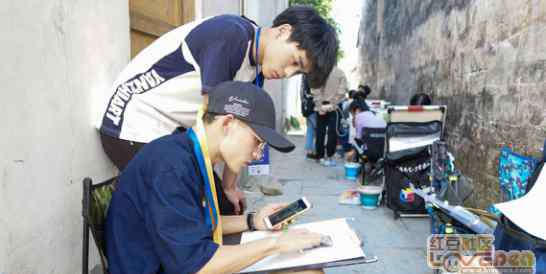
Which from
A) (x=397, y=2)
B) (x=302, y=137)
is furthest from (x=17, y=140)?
(x=302, y=137)

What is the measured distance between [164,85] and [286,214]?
73cm

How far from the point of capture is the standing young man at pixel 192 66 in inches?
59.9

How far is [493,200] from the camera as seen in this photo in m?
3.09

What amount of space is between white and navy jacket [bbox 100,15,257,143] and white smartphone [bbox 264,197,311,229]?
1.85 ft

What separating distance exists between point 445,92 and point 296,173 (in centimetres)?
225

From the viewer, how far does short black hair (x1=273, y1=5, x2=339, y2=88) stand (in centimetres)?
→ 152

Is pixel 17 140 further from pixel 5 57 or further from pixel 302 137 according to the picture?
pixel 302 137

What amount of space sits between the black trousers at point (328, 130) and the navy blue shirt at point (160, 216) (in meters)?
5.00

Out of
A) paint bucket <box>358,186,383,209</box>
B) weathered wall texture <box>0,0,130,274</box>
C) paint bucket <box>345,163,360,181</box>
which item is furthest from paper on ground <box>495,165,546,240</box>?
paint bucket <box>345,163,360,181</box>

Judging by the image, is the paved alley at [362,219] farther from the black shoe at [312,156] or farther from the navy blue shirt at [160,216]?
the navy blue shirt at [160,216]

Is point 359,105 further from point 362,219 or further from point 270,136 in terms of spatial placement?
point 270,136

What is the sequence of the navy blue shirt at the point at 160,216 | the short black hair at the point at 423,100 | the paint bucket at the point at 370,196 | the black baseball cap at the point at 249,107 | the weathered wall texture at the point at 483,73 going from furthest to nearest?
the short black hair at the point at 423,100 → the paint bucket at the point at 370,196 → the weathered wall texture at the point at 483,73 → the black baseball cap at the point at 249,107 → the navy blue shirt at the point at 160,216

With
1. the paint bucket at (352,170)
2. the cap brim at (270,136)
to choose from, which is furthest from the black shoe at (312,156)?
the cap brim at (270,136)

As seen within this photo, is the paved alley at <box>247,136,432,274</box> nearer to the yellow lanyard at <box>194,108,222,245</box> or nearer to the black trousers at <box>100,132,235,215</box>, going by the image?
the black trousers at <box>100,132,235,215</box>
